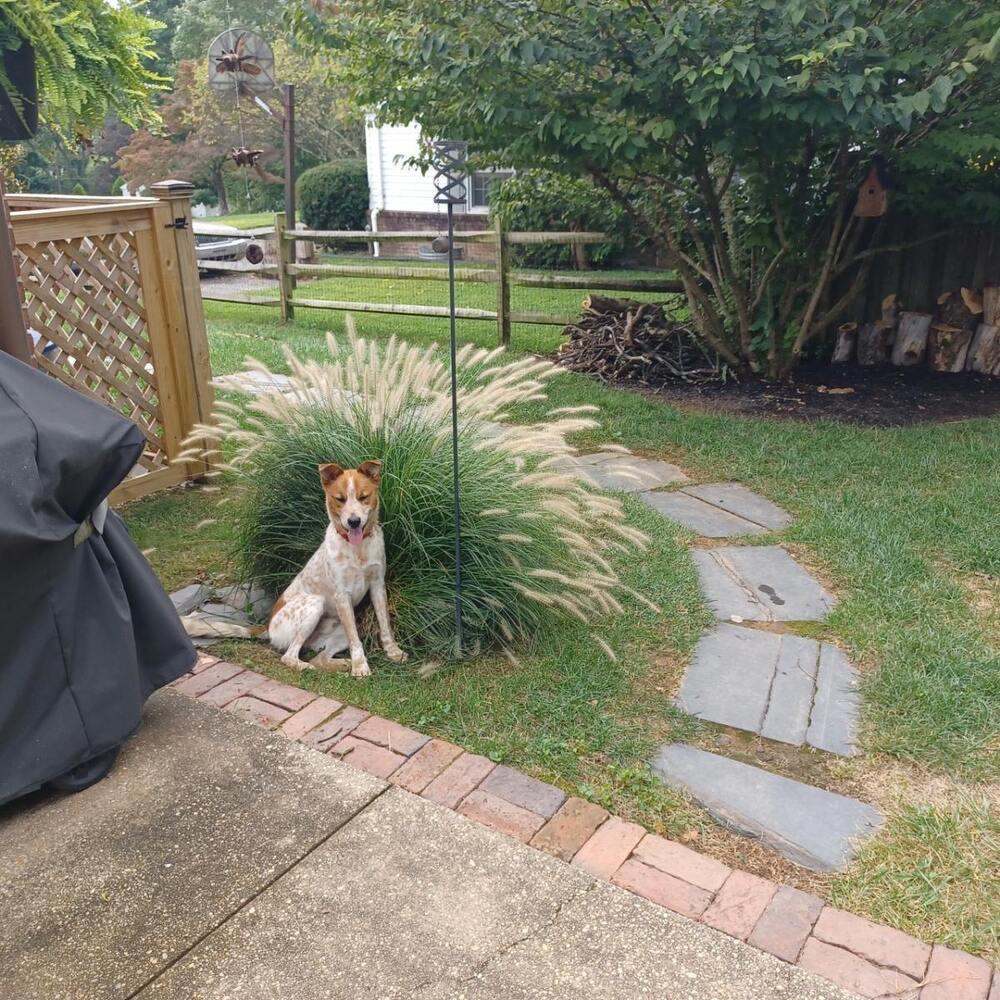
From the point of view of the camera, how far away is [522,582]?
345 centimetres

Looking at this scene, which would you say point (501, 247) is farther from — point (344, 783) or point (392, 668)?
point (344, 783)

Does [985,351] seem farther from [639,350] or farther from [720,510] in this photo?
[720,510]

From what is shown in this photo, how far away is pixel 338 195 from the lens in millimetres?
20484

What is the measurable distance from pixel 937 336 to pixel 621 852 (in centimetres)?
638

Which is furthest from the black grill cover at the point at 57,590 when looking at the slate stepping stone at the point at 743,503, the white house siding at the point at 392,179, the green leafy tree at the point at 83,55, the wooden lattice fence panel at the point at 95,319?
the white house siding at the point at 392,179

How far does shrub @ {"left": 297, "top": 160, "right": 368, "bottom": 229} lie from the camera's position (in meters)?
20.5

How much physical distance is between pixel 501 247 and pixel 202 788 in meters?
7.09

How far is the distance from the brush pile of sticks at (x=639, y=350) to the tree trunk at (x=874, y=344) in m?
1.19

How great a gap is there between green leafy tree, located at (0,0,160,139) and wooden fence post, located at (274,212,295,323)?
7044 mm

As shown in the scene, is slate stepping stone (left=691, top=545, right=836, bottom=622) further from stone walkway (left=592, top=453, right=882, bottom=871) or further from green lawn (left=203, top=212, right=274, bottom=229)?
green lawn (left=203, top=212, right=274, bottom=229)

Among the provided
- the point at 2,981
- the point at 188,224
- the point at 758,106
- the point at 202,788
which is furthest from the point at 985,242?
the point at 2,981

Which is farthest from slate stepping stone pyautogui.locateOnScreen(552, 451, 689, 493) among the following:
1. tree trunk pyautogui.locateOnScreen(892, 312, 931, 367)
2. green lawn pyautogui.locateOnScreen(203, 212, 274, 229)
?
green lawn pyautogui.locateOnScreen(203, 212, 274, 229)

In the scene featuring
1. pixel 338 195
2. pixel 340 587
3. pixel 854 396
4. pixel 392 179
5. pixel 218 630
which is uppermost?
pixel 392 179

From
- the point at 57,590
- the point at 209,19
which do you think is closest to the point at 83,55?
the point at 57,590
